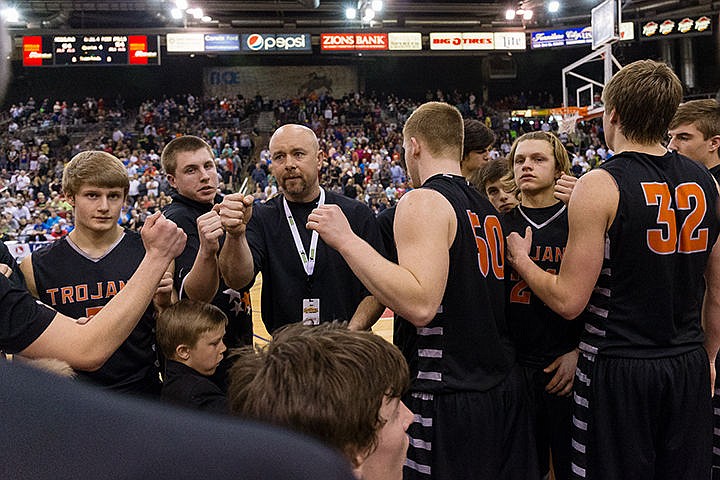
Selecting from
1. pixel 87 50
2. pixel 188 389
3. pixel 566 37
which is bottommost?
pixel 188 389

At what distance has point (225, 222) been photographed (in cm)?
254

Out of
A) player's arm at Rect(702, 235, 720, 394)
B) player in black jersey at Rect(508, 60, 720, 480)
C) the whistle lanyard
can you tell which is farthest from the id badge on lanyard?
player's arm at Rect(702, 235, 720, 394)

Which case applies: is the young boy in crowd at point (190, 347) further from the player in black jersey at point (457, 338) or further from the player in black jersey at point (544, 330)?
the player in black jersey at point (544, 330)

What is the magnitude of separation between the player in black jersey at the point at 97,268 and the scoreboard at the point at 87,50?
75.5ft

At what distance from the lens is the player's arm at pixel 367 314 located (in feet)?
9.52

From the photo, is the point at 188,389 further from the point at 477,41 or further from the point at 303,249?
the point at 477,41

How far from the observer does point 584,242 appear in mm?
2375

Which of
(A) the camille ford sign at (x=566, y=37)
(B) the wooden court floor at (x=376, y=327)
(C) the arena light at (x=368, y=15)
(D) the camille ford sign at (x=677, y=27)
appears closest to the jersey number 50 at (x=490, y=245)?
(B) the wooden court floor at (x=376, y=327)

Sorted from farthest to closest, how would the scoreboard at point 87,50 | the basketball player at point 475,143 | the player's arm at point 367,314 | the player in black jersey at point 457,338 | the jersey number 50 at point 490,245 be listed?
the scoreboard at point 87,50
the basketball player at point 475,143
the player's arm at point 367,314
the jersey number 50 at point 490,245
the player in black jersey at point 457,338

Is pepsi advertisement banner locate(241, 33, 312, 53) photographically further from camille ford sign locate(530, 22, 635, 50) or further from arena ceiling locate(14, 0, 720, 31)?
camille ford sign locate(530, 22, 635, 50)

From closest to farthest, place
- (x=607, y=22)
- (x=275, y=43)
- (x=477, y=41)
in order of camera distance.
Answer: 1. (x=607, y=22)
2. (x=275, y=43)
3. (x=477, y=41)

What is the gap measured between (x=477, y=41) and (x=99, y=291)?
84.6 feet

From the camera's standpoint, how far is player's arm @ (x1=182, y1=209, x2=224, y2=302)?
8.32 ft

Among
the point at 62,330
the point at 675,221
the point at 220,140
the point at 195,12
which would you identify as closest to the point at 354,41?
the point at 195,12
